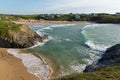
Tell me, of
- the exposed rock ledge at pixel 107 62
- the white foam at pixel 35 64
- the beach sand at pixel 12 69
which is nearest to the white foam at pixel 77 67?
the exposed rock ledge at pixel 107 62

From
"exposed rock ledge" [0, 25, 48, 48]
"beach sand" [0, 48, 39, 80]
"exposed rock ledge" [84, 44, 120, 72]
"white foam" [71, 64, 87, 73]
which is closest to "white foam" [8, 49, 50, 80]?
"beach sand" [0, 48, 39, 80]

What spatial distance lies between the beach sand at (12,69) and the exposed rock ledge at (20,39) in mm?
7837

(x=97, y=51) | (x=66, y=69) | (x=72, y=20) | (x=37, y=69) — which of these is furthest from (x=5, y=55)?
(x=72, y=20)

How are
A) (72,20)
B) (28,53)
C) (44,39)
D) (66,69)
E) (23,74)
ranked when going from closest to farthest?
1. (23,74)
2. (66,69)
3. (28,53)
4. (44,39)
5. (72,20)

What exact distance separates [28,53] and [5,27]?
43.5 feet

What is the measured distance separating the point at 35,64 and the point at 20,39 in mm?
15462

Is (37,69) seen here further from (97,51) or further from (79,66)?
(97,51)

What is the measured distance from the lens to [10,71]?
31.1m

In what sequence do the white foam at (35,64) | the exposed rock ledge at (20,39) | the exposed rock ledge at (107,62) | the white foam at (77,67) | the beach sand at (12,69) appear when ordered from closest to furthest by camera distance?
1. the exposed rock ledge at (107,62)
2. the beach sand at (12,69)
3. the white foam at (35,64)
4. the white foam at (77,67)
5. the exposed rock ledge at (20,39)

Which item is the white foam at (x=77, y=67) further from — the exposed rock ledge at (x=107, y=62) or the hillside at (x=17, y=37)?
the hillside at (x=17, y=37)

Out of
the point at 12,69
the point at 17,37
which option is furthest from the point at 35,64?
the point at 17,37

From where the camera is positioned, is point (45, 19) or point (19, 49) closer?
point (19, 49)

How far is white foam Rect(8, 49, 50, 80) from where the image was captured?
30.5 metres

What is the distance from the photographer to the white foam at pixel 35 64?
30.5m
